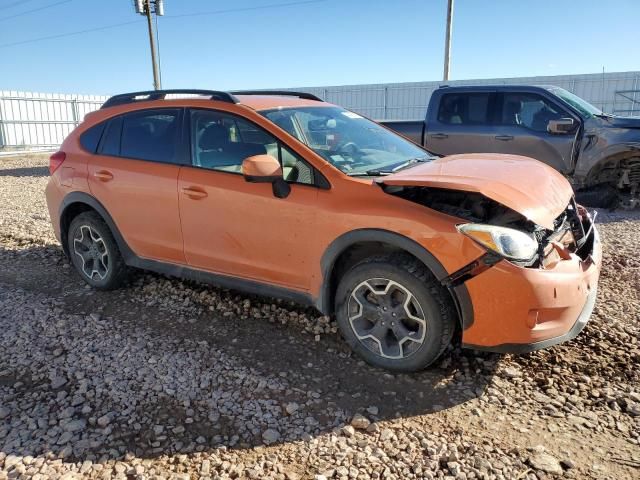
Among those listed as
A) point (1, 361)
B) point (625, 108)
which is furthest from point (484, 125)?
point (625, 108)

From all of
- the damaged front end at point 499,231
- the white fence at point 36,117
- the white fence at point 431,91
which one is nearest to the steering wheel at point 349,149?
the damaged front end at point 499,231

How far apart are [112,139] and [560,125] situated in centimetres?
604

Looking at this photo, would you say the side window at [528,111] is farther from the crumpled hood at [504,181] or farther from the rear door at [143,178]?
the rear door at [143,178]

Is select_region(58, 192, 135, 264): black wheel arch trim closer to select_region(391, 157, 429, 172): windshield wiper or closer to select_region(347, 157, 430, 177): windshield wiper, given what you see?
select_region(347, 157, 430, 177): windshield wiper

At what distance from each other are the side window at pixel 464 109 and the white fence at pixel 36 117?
17.5 meters

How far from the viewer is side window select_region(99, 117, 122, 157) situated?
463cm

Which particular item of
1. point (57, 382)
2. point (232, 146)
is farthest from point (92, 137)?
point (57, 382)

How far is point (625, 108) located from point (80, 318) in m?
18.9

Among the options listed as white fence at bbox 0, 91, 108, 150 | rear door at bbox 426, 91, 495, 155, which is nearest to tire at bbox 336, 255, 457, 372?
rear door at bbox 426, 91, 495, 155

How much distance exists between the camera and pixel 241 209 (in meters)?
3.76

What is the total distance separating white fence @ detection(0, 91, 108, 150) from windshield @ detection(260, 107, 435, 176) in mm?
19897

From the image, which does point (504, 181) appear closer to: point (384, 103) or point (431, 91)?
point (431, 91)

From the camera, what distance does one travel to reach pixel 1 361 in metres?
3.65

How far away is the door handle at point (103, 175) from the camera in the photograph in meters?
4.54
